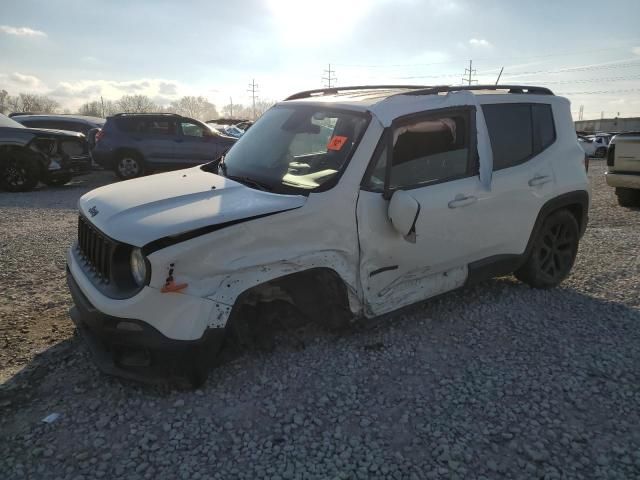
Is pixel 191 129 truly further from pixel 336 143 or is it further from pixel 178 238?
pixel 178 238

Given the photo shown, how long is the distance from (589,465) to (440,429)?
72 centimetres

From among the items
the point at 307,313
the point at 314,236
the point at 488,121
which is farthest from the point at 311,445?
the point at 488,121

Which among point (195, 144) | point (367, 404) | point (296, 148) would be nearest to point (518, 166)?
point (296, 148)

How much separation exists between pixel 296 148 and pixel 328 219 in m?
0.83

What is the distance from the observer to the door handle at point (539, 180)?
4180mm

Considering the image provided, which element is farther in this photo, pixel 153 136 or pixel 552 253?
pixel 153 136

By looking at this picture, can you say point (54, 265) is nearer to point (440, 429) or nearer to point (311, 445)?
point (311, 445)

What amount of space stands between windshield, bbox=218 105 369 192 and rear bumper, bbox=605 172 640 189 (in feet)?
25.3

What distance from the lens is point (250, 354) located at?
337 cm

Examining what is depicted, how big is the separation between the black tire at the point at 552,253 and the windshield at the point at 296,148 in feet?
7.30

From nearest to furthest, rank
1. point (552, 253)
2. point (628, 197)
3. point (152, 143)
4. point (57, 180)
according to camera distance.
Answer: point (552, 253) → point (628, 197) → point (57, 180) → point (152, 143)

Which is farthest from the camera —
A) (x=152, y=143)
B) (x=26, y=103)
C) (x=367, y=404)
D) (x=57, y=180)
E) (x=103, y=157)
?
(x=26, y=103)

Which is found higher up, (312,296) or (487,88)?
(487,88)

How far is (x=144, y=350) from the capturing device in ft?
9.02
